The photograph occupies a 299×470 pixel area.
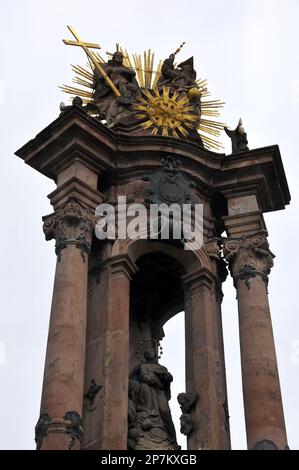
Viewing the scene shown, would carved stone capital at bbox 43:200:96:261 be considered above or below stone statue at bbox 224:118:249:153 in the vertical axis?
below

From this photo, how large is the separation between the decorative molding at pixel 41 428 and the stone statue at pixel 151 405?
6.13 ft

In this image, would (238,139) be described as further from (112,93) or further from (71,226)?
(71,226)

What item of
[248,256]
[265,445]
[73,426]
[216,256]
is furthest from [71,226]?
[265,445]

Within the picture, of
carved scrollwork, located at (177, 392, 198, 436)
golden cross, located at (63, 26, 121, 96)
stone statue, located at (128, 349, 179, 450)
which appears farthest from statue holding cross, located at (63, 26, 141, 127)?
carved scrollwork, located at (177, 392, 198, 436)

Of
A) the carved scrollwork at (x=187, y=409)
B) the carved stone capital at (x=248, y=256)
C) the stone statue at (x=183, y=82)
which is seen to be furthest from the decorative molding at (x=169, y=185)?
the carved scrollwork at (x=187, y=409)

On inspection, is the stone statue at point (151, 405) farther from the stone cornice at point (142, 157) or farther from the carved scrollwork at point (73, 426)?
the stone cornice at point (142, 157)

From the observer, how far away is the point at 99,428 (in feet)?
52.1

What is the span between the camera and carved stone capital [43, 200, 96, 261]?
1711 centimetres

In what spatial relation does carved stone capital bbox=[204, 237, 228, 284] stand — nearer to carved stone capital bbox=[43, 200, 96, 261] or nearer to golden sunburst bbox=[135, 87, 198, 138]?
carved stone capital bbox=[43, 200, 96, 261]

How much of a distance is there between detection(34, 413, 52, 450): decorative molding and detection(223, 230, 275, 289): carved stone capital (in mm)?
4143

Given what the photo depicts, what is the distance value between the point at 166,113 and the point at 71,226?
12.6 ft

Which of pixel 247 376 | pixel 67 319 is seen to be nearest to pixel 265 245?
pixel 247 376

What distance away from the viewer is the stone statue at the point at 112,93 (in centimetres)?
2008
